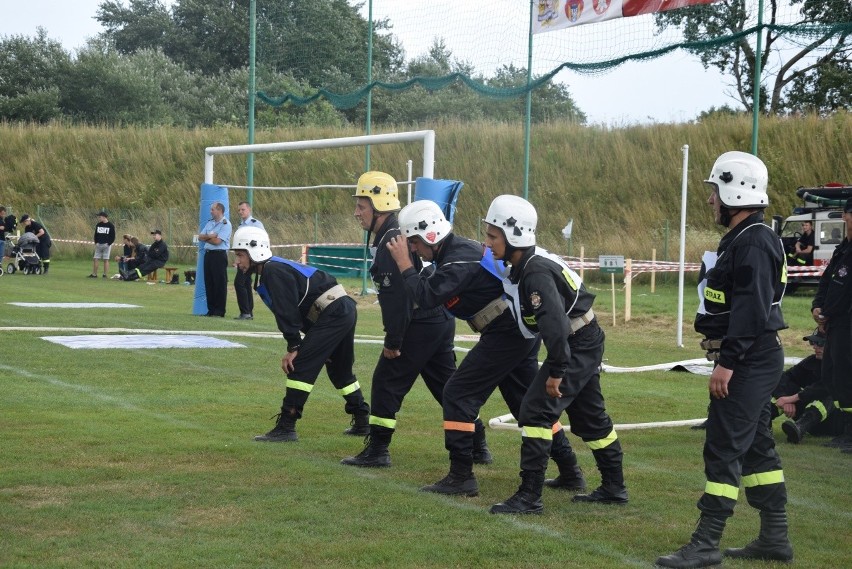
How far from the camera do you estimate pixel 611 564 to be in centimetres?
603

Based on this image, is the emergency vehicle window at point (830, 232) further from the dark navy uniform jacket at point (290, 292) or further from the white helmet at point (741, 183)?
the white helmet at point (741, 183)

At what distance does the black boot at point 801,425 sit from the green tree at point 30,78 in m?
53.2

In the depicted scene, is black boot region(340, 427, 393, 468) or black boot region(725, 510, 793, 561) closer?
black boot region(725, 510, 793, 561)

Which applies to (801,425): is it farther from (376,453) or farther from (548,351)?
(548,351)

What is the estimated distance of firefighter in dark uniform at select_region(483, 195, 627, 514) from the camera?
695cm

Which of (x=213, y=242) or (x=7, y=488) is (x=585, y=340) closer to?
(x=7, y=488)

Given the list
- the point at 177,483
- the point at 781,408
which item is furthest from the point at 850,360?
the point at 177,483

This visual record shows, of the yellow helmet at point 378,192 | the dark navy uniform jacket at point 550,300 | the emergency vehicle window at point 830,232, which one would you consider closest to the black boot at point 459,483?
the dark navy uniform jacket at point 550,300

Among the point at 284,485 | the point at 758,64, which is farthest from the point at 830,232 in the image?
the point at 284,485

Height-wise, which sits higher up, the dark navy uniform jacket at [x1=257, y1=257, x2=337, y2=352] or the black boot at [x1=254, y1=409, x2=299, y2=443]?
Result: the dark navy uniform jacket at [x1=257, y1=257, x2=337, y2=352]

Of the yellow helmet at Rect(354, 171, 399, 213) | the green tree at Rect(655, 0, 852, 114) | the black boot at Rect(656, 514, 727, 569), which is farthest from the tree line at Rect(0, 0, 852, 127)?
the black boot at Rect(656, 514, 727, 569)

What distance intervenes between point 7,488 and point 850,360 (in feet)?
21.1

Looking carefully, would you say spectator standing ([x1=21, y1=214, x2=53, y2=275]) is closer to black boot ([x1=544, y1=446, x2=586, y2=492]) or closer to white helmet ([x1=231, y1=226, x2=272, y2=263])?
white helmet ([x1=231, y1=226, x2=272, y2=263])

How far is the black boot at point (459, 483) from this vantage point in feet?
25.1
